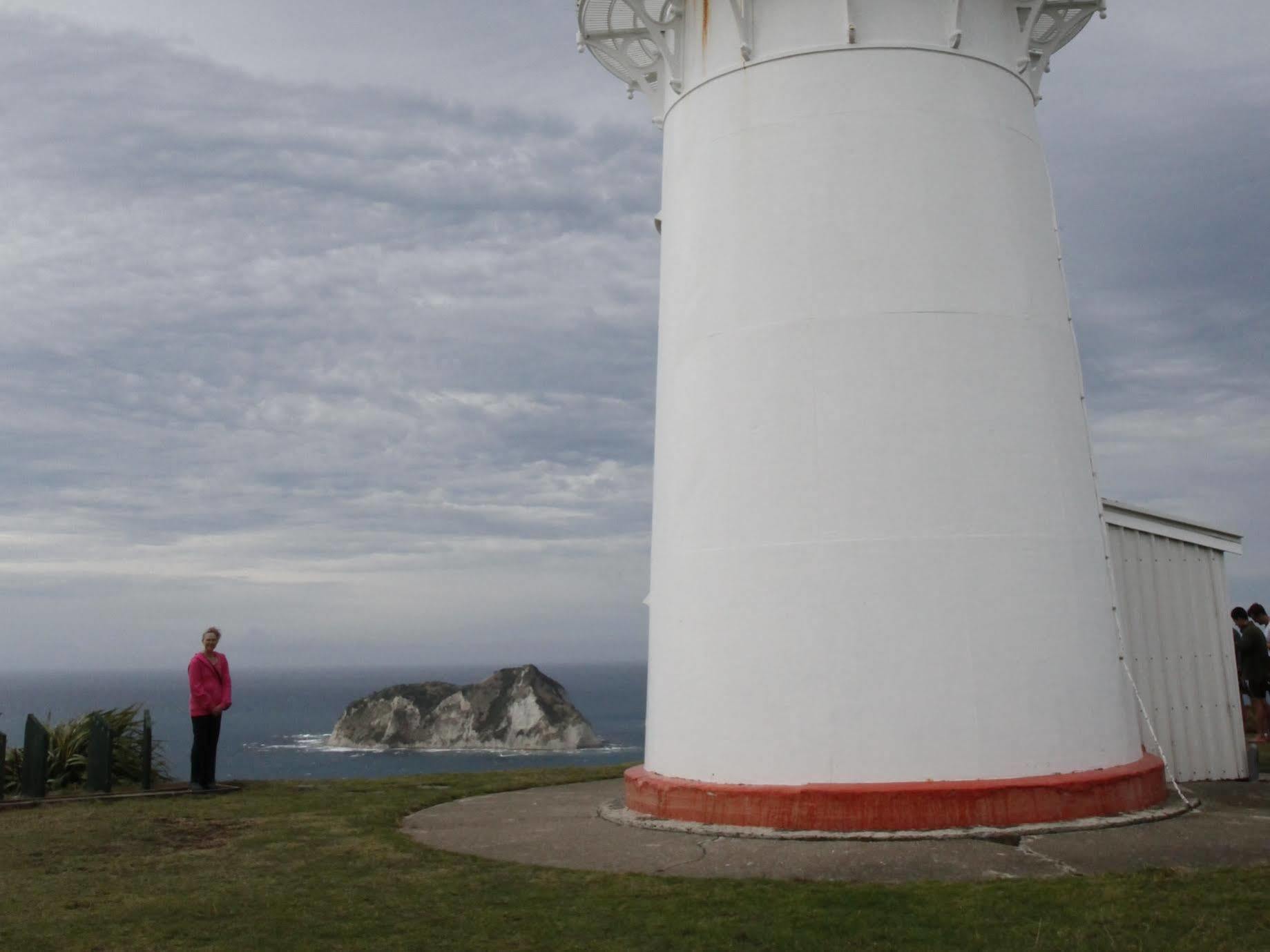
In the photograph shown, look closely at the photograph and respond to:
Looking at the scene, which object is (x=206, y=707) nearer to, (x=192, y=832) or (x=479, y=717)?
(x=192, y=832)

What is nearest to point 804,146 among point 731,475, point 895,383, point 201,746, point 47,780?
point 895,383

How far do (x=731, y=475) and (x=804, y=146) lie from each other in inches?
101

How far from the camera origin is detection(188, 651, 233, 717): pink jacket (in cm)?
1126

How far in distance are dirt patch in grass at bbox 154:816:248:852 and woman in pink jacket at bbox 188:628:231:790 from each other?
6.23 feet

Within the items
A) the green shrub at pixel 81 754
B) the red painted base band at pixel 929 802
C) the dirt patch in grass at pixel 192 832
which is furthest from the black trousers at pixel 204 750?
the red painted base band at pixel 929 802

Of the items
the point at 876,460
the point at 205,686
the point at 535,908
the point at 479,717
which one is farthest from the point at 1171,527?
the point at 479,717

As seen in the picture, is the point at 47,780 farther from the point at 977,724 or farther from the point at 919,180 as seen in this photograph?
the point at 919,180

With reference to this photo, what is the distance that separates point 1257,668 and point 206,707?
10.5 meters

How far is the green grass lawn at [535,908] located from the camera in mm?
4852

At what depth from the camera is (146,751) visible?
11242 millimetres

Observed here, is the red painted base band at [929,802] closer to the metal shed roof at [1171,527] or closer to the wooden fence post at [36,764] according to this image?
the metal shed roof at [1171,527]

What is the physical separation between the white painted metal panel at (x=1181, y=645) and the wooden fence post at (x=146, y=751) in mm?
9248

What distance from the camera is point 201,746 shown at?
11.2 m

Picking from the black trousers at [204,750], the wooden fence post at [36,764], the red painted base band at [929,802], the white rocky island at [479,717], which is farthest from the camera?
the white rocky island at [479,717]
